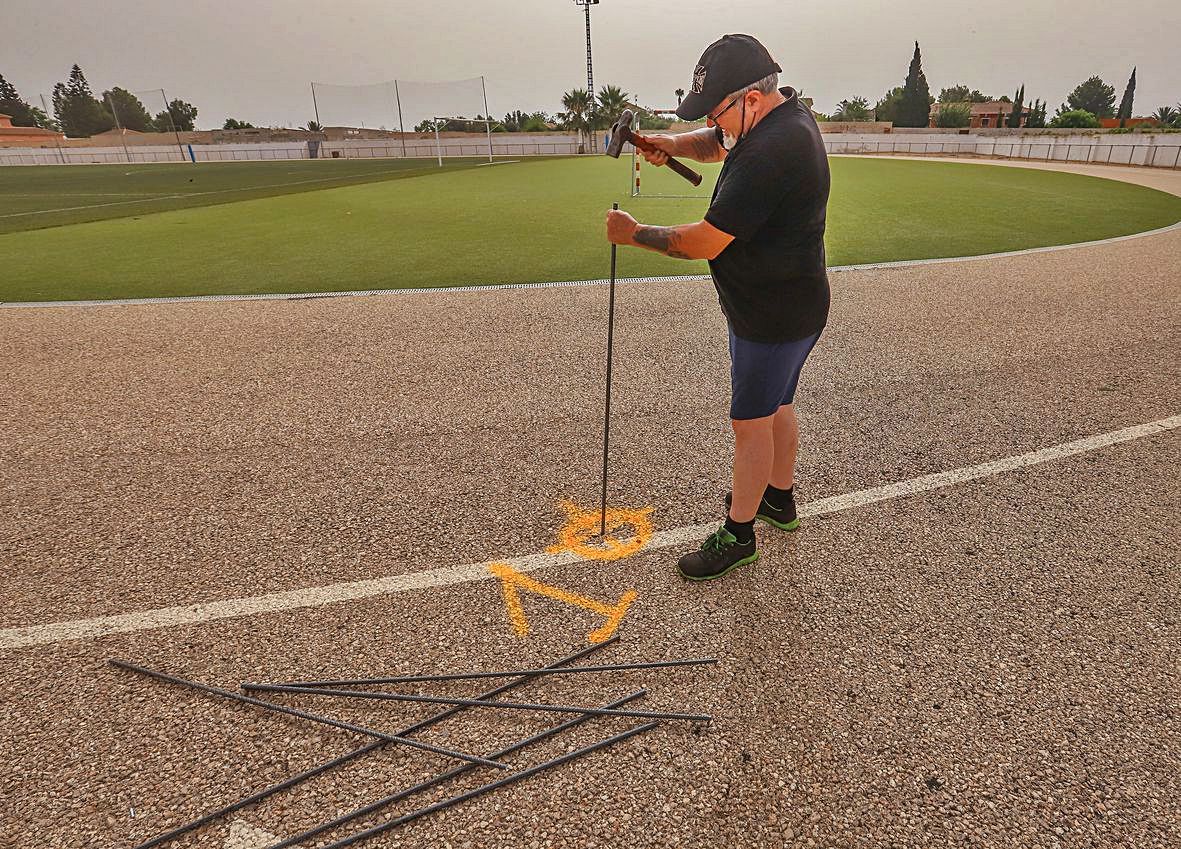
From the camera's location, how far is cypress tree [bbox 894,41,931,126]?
263 feet

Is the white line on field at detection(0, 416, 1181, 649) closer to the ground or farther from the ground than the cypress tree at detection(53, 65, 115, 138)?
closer to the ground

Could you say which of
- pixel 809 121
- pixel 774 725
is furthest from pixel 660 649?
pixel 809 121

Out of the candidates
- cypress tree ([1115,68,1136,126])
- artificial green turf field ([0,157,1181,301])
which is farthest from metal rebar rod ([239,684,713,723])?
cypress tree ([1115,68,1136,126])

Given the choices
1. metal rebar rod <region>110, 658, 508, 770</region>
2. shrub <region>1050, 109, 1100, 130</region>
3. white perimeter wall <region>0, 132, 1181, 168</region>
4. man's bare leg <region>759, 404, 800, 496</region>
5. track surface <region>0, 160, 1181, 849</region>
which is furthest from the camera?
shrub <region>1050, 109, 1100, 130</region>

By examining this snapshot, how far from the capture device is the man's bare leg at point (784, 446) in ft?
10.2

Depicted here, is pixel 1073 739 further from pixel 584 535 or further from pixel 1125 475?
pixel 1125 475

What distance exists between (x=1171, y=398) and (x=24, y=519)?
764cm

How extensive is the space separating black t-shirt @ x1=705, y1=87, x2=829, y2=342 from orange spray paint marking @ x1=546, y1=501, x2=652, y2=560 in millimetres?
1186

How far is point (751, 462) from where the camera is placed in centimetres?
283

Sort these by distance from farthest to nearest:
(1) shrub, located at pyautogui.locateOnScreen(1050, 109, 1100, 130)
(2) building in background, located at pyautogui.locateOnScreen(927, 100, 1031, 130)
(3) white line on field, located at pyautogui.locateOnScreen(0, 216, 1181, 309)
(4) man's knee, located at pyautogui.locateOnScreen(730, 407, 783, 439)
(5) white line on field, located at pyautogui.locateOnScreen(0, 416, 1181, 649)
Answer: (2) building in background, located at pyautogui.locateOnScreen(927, 100, 1031, 130)
(1) shrub, located at pyautogui.locateOnScreen(1050, 109, 1100, 130)
(3) white line on field, located at pyautogui.locateOnScreen(0, 216, 1181, 309)
(4) man's knee, located at pyautogui.locateOnScreen(730, 407, 783, 439)
(5) white line on field, located at pyautogui.locateOnScreen(0, 416, 1181, 649)

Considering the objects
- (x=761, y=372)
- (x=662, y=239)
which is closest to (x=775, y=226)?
(x=662, y=239)

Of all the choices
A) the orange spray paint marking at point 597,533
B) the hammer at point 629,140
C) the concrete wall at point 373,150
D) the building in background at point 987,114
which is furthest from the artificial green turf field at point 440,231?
the building in background at point 987,114

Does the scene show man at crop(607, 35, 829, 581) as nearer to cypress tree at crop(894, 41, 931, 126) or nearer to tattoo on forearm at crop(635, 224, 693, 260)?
tattoo on forearm at crop(635, 224, 693, 260)

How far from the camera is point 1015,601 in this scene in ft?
9.00
